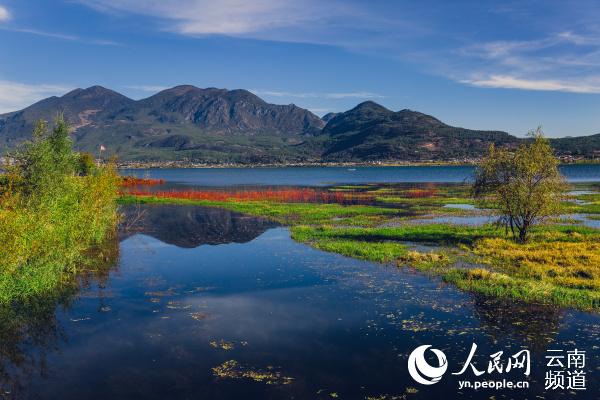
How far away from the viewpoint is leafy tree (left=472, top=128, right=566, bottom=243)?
45281mm

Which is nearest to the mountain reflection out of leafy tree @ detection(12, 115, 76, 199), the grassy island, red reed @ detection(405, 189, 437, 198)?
the grassy island

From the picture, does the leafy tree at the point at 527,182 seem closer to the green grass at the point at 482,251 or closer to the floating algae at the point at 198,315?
the green grass at the point at 482,251

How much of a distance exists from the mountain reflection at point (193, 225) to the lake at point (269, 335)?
52.0ft

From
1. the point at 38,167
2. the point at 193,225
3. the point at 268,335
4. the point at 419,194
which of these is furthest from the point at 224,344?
the point at 419,194

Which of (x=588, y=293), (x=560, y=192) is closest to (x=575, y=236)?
(x=560, y=192)

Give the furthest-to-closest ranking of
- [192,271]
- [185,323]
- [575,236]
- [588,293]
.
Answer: [575,236]
[192,271]
[588,293]
[185,323]

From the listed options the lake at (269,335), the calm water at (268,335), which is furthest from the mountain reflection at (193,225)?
the calm water at (268,335)

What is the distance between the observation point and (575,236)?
4903 cm

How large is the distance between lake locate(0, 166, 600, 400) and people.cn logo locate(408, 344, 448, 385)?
0.96 ft

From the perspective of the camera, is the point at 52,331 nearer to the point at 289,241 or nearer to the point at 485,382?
the point at 485,382

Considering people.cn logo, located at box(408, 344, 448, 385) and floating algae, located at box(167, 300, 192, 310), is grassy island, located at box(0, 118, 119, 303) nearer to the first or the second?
floating algae, located at box(167, 300, 192, 310)

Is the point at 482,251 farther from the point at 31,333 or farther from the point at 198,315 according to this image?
the point at 31,333

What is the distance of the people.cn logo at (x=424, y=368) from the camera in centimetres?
1916

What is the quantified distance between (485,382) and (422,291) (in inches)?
492
